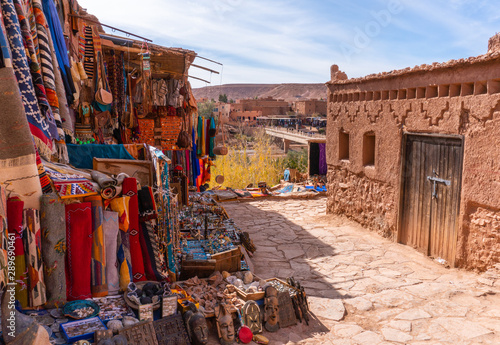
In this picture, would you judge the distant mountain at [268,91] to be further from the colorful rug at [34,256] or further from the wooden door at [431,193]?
the colorful rug at [34,256]

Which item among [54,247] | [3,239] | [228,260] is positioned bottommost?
[228,260]

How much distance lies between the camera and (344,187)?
345 inches

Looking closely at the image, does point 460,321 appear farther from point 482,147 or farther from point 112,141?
point 112,141

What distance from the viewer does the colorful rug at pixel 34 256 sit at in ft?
10.5

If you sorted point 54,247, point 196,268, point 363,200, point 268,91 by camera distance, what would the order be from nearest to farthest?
point 54,247 → point 196,268 → point 363,200 → point 268,91

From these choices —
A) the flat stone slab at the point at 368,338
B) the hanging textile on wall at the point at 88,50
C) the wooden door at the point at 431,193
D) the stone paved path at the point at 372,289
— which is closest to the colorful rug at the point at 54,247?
the stone paved path at the point at 372,289

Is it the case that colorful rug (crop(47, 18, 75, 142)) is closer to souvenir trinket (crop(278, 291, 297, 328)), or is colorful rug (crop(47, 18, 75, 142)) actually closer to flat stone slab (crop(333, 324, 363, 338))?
souvenir trinket (crop(278, 291, 297, 328))

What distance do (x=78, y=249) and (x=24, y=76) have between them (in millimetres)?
1559

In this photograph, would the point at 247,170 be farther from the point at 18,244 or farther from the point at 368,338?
the point at 18,244

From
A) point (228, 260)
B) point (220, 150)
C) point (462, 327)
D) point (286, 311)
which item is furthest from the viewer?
point (220, 150)

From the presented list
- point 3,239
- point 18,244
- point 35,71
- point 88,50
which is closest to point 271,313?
point 18,244

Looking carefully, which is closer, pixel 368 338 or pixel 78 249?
pixel 78 249

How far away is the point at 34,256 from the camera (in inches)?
128

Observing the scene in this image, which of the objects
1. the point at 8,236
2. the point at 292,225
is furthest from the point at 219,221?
the point at 8,236
